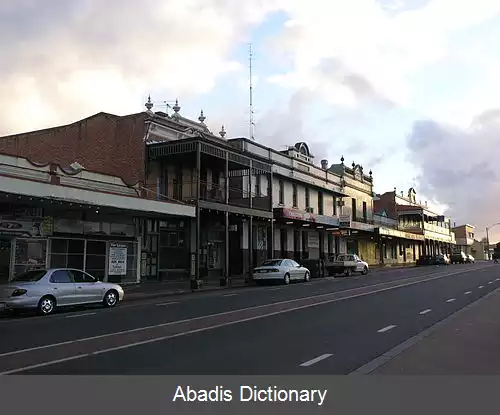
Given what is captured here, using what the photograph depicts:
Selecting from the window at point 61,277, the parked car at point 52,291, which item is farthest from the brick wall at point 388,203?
the window at point 61,277

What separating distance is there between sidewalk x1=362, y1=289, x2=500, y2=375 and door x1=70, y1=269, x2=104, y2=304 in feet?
35.6

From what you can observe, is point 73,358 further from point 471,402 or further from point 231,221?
point 231,221

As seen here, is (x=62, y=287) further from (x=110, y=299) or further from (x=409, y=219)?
(x=409, y=219)

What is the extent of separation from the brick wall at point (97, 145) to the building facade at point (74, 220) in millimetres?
2456

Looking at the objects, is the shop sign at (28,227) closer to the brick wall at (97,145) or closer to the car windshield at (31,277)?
the car windshield at (31,277)

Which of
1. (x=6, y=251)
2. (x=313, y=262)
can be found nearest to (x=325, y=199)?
(x=313, y=262)

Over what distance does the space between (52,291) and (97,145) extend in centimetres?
1556

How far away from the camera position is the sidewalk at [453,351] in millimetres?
7637

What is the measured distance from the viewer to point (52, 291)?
53.7 feet

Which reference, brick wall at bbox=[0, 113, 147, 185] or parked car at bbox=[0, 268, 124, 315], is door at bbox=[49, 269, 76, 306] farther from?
brick wall at bbox=[0, 113, 147, 185]

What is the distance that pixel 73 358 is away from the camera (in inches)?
339

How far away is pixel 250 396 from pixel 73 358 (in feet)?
12.1

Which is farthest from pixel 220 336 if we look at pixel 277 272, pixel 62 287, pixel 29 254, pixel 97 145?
pixel 97 145

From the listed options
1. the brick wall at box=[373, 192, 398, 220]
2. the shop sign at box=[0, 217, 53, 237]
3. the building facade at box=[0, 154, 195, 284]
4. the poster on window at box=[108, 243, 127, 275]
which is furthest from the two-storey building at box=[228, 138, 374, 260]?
the brick wall at box=[373, 192, 398, 220]
